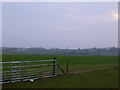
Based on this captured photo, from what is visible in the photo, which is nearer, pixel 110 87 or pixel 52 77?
pixel 110 87

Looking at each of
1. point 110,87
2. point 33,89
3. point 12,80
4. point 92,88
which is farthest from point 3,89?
point 110,87

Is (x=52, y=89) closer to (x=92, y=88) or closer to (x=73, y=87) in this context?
(x=73, y=87)

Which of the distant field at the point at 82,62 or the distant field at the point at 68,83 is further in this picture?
the distant field at the point at 82,62

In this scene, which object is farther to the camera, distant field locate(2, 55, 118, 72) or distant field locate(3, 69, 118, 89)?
distant field locate(2, 55, 118, 72)

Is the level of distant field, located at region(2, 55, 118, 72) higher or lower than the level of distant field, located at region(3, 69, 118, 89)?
lower

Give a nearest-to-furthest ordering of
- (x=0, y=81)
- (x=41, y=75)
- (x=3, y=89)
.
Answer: (x=3, y=89) → (x=0, y=81) → (x=41, y=75)

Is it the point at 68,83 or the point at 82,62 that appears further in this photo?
the point at 82,62

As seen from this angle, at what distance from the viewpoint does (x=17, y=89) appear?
8.12 metres

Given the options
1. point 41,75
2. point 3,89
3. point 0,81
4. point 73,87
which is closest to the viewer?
point 3,89

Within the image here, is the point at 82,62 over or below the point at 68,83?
below

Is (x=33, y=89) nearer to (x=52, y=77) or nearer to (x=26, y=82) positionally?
(x=26, y=82)

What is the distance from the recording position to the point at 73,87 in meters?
8.70

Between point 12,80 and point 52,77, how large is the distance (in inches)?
98.9

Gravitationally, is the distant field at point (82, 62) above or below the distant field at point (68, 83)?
below
